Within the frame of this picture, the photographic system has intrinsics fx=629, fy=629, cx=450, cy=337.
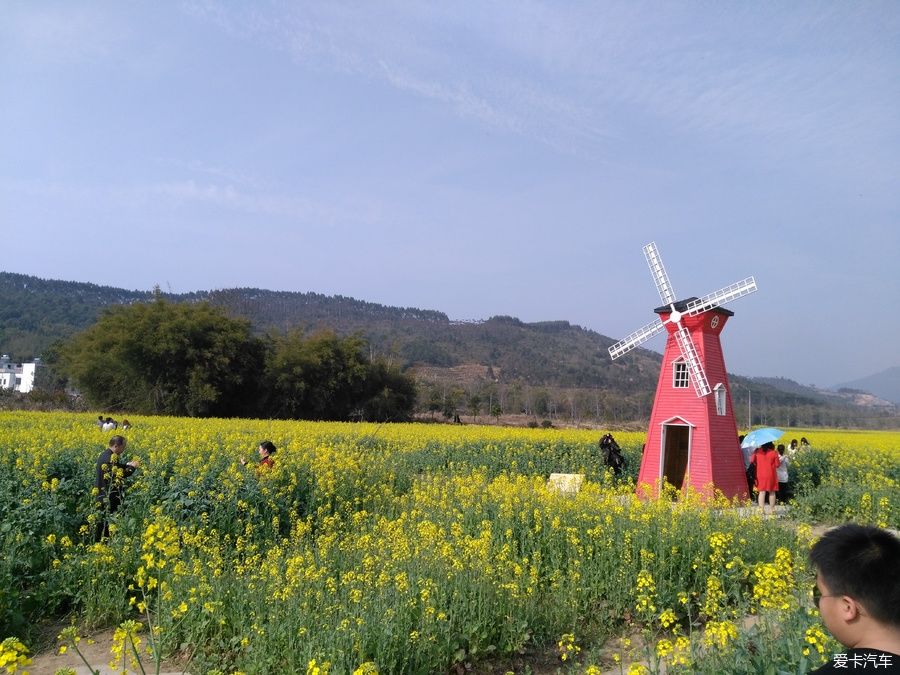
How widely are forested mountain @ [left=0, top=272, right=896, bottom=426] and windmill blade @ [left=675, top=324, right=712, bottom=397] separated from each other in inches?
1920

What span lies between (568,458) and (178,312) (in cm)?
3328

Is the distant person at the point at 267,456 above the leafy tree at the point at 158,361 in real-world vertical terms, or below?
below

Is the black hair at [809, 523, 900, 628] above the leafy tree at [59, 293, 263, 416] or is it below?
below

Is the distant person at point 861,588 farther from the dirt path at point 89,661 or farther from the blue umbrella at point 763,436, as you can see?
the blue umbrella at point 763,436

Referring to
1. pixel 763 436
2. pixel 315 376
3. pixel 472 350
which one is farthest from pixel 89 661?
pixel 472 350

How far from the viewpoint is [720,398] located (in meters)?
15.9

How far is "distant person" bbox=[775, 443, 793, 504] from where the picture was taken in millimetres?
15391

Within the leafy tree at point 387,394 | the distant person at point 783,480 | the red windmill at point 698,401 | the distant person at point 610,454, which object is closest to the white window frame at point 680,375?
the red windmill at point 698,401

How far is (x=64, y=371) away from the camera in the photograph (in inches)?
1758

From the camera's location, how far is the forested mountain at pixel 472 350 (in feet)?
275

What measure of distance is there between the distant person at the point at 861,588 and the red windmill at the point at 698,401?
13.7m

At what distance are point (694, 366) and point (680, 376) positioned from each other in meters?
0.68

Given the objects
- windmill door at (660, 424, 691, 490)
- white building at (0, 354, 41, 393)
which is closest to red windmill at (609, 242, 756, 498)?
windmill door at (660, 424, 691, 490)

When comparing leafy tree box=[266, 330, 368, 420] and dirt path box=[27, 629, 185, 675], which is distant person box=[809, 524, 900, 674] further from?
leafy tree box=[266, 330, 368, 420]
